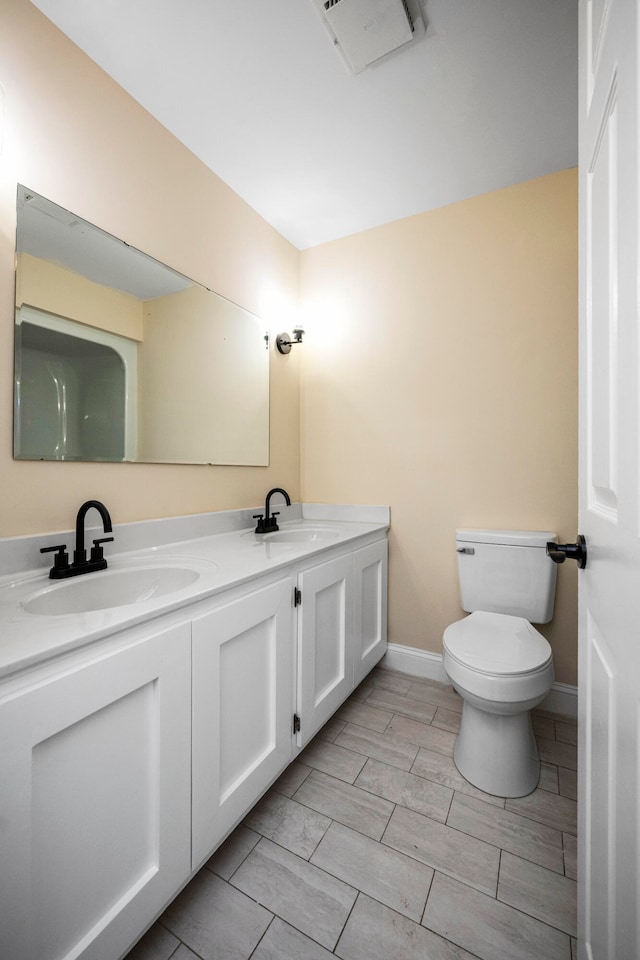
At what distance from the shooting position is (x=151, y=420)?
4.90 feet

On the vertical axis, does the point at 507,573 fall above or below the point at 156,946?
above

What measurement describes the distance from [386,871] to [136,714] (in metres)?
0.86

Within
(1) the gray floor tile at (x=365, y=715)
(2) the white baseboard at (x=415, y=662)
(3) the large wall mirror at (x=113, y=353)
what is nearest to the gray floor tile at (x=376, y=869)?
(1) the gray floor tile at (x=365, y=715)

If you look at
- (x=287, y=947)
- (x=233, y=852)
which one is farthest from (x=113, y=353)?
(x=287, y=947)

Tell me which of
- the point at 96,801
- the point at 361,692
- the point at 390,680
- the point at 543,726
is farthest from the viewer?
the point at 390,680

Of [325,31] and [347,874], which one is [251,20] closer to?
[325,31]

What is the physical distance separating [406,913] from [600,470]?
3.83ft

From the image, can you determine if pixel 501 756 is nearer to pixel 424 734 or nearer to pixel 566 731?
pixel 424 734

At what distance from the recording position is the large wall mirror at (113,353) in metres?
1.14

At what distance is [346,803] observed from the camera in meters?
1.30

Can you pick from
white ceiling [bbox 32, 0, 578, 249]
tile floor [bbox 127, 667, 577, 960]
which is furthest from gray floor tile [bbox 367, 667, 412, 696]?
white ceiling [bbox 32, 0, 578, 249]

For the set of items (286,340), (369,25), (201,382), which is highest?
(369,25)

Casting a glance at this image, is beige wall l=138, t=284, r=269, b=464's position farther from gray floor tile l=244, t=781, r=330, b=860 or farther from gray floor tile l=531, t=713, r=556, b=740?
gray floor tile l=531, t=713, r=556, b=740

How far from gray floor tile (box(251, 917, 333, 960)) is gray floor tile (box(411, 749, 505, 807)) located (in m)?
0.63
